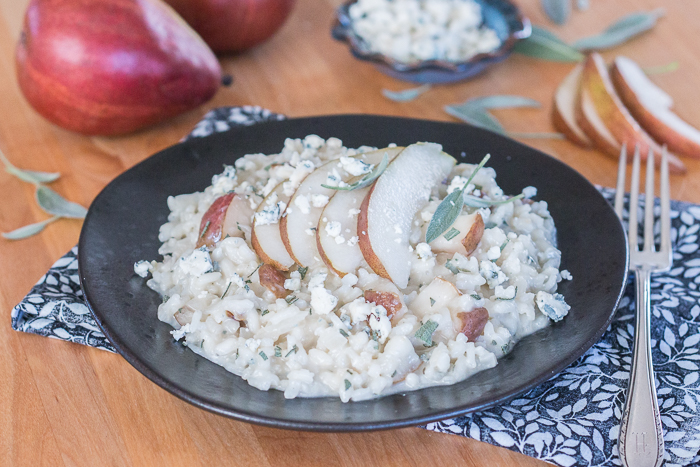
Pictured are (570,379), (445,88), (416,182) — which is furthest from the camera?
(445,88)

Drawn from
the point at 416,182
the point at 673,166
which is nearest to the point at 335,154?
the point at 416,182

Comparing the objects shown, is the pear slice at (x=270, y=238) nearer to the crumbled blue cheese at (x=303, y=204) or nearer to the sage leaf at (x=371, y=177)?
the crumbled blue cheese at (x=303, y=204)

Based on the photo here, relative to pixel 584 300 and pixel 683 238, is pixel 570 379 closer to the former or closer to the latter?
pixel 584 300

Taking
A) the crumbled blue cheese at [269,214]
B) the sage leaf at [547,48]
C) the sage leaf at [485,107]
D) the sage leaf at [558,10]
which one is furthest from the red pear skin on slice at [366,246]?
the sage leaf at [558,10]

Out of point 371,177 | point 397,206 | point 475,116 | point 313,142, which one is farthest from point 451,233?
point 475,116

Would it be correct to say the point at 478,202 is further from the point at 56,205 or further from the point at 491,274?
the point at 56,205

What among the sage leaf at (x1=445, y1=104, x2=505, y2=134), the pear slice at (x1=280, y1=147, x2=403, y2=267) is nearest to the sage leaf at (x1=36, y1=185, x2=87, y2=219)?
the pear slice at (x1=280, y1=147, x2=403, y2=267)
